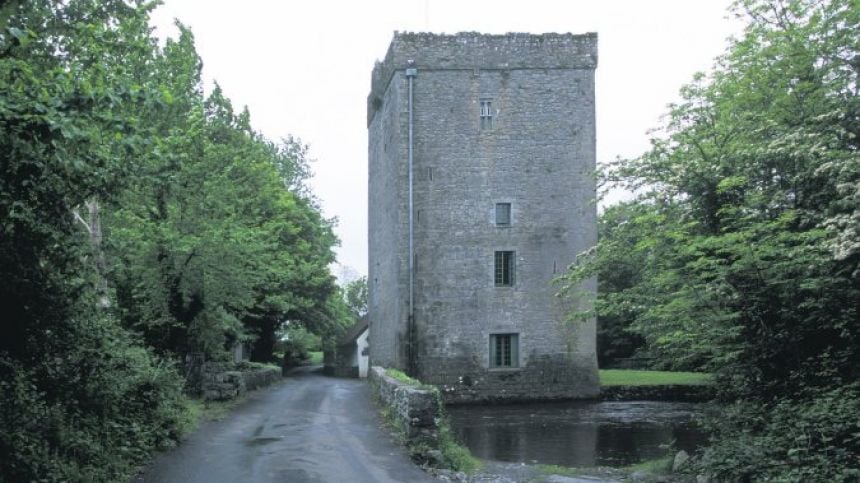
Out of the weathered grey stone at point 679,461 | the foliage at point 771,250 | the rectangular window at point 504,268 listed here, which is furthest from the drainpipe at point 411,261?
the weathered grey stone at point 679,461

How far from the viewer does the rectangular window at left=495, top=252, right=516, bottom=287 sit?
30766mm

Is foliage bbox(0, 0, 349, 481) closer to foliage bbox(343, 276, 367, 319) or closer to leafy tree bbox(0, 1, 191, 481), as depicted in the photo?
leafy tree bbox(0, 1, 191, 481)

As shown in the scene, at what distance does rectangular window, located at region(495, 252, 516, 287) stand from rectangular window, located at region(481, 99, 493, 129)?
17.1ft

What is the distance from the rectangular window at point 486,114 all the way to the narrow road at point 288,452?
49.5ft

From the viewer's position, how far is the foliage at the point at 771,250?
10555 mm

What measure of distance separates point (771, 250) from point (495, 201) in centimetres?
1948

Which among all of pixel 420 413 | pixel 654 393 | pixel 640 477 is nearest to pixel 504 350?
pixel 654 393

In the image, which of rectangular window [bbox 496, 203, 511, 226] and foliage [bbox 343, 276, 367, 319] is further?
foliage [bbox 343, 276, 367, 319]

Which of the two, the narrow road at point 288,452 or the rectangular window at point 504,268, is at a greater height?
the rectangular window at point 504,268

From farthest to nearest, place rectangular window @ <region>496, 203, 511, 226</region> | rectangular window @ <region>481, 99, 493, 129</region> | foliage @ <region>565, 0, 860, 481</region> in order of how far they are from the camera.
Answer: rectangular window @ <region>481, 99, 493, 129</region>
rectangular window @ <region>496, 203, 511, 226</region>
foliage @ <region>565, 0, 860, 481</region>

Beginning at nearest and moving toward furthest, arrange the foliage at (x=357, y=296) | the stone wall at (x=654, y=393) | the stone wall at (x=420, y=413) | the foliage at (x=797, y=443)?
the foliage at (x=797, y=443)
the stone wall at (x=420, y=413)
the stone wall at (x=654, y=393)
the foliage at (x=357, y=296)

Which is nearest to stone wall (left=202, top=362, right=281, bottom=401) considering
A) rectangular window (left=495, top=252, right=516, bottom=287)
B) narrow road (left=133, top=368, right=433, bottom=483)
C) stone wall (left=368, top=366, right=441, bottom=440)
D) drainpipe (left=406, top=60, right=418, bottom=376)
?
narrow road (left=133, top=368, right=433, bottom=483)

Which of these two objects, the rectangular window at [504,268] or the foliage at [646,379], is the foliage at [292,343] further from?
the rectangular window at [504,268]

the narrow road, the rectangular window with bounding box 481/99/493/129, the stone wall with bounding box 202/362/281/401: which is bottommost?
the narrow road
